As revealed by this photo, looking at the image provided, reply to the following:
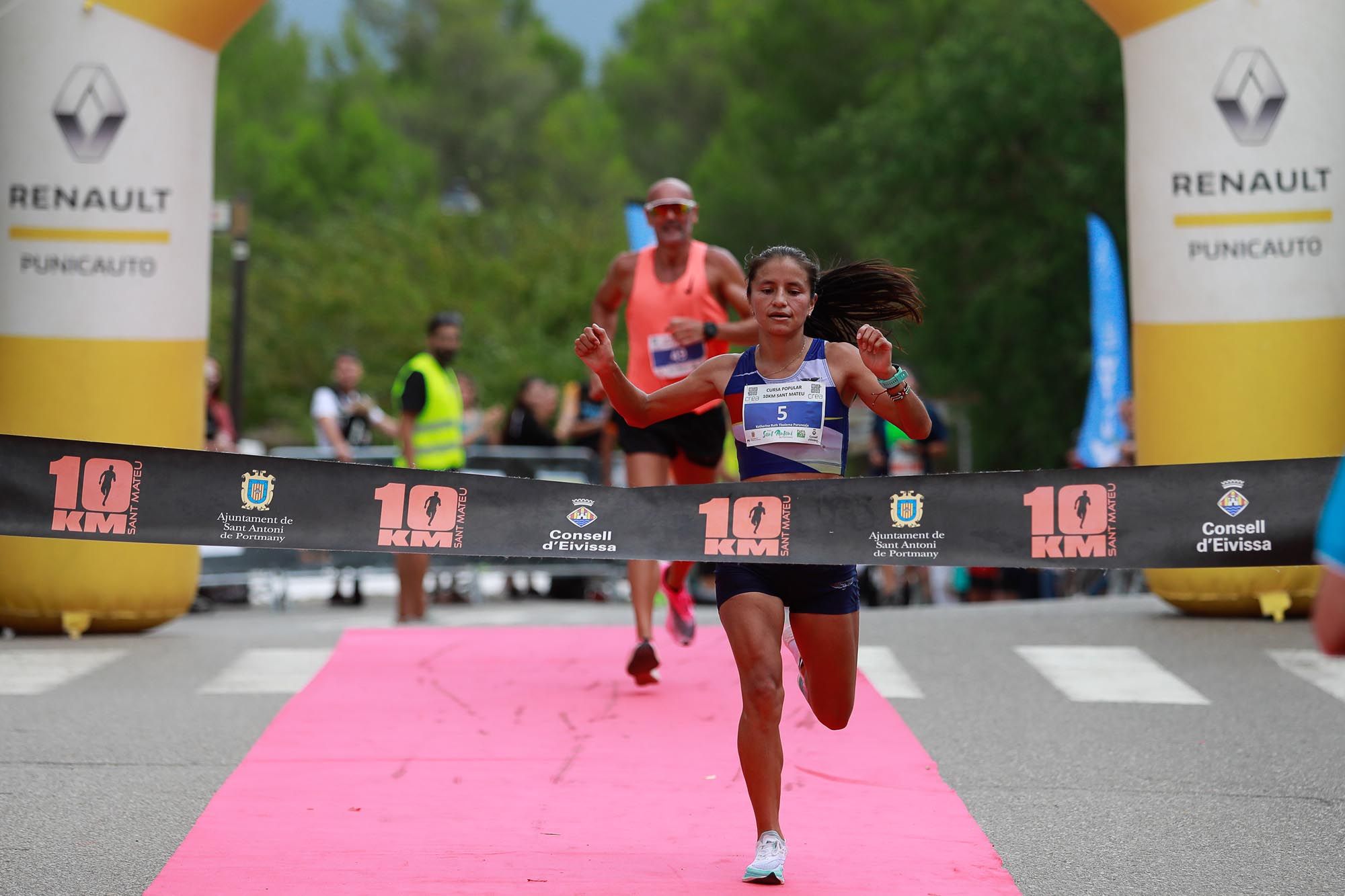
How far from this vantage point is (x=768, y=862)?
5.16 metres

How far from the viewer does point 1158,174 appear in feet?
34.8

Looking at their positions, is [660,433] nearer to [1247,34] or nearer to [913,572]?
[1247,34]

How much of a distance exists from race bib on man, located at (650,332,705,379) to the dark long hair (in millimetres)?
2487

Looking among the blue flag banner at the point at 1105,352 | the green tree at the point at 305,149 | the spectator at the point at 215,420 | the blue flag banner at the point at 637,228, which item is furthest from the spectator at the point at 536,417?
the green tree at the point at 305,149

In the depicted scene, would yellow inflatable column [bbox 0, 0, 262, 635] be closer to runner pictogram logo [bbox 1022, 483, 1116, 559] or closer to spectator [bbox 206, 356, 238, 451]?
spectator [bbox 206, 356, 238, 451]

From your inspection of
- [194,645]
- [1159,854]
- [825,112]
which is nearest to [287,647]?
[194,645]

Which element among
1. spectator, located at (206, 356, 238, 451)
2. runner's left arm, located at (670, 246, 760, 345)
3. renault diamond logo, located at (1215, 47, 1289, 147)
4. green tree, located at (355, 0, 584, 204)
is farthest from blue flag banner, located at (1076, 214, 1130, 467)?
green tree, located at (355, 0, 584, 204)

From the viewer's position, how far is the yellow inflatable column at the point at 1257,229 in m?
10.4

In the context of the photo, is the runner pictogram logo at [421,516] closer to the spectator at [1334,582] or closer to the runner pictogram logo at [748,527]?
the runner pictogram logo at [748,527]

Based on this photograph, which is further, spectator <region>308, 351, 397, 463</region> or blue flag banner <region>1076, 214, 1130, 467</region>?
blue flag banner <region>1076, 214, 1130, 467</region>

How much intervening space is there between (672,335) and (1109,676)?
9.62 ft

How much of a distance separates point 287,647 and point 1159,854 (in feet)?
19.5

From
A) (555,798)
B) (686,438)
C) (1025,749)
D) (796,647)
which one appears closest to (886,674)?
(686,438)

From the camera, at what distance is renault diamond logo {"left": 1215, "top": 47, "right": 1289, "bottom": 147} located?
1038cm
